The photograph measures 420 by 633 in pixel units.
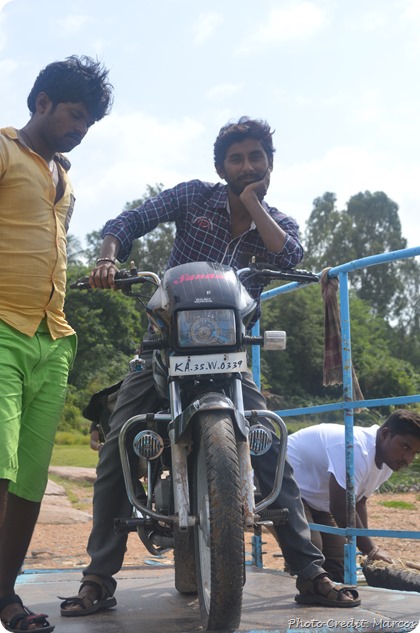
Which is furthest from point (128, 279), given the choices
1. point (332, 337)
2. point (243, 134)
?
point (332, 337)

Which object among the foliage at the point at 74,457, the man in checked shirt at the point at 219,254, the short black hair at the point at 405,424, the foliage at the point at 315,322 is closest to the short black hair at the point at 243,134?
the man in checked shirt at the point at 219,254

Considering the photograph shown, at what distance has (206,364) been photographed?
2719 mm

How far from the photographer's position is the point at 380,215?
56.3m

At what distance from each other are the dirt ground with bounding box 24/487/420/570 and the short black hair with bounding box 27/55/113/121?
3192 mm

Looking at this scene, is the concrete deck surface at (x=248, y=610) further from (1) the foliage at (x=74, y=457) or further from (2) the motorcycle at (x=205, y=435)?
(1) the foliage at (x=74, y=457)

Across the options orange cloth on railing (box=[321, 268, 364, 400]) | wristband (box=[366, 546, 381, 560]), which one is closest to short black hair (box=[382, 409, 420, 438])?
orange cloth on railing (box=[321, 268, 364, 400])

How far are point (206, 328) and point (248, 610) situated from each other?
1.19m

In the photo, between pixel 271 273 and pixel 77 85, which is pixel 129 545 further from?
pixel 77 85

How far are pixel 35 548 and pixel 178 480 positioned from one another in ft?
18.5

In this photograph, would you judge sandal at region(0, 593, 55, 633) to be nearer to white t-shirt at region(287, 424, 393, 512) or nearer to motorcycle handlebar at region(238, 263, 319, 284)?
motorcycle handlebar at region(238, 263, 319, 284)

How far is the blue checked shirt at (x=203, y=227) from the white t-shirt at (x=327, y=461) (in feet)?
4.13

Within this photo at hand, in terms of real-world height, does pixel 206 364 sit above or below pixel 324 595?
above

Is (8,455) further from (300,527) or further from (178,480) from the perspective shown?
(300,527)

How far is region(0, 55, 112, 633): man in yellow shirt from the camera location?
2.89m
